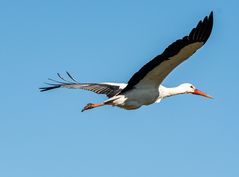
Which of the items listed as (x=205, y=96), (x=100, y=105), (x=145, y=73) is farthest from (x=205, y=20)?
(x=205, y=96)

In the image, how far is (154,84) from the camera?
19672mm

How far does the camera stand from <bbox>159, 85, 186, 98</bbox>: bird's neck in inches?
789

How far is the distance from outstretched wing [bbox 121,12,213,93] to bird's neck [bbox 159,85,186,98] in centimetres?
29

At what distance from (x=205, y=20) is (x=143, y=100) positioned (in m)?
3.22

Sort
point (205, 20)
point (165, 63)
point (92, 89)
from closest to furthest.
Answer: point (205, 20) < point (165, 63) < point (92, 89)

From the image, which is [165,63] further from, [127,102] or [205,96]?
[205,96]

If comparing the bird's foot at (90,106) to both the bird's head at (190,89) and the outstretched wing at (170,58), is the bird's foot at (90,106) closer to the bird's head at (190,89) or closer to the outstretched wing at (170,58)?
the outstretched wing at (170,58)

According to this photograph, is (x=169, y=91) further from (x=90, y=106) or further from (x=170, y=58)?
(x=170, y=58)

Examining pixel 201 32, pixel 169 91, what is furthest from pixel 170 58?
pixel 169 91

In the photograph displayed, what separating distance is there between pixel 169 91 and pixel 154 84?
2.72 feet

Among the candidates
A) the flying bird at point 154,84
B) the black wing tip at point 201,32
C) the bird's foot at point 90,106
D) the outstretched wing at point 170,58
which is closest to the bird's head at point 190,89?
the flying bird at point 154,84

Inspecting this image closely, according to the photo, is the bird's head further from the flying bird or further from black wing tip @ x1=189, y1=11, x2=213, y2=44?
black wing tip @ x1=189, y1=11, x2=213, y2=44

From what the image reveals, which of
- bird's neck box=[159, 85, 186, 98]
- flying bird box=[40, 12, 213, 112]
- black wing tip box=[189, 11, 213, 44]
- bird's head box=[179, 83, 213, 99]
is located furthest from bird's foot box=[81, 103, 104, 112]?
black wing tip box=[189, 11, 213, 44]

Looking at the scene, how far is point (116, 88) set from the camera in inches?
822
